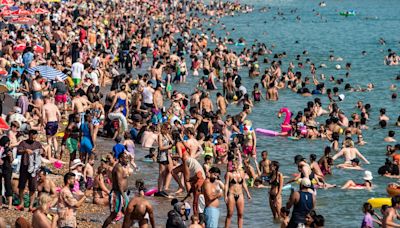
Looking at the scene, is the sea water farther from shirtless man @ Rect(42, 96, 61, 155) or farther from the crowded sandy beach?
shirtless man @ Rect(42, 96, 61, 155)

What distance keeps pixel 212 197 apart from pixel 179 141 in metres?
3.12

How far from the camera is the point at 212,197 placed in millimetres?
14938

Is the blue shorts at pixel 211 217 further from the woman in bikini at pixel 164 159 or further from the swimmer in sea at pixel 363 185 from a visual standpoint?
the swimmer in sea at pixel 363 185

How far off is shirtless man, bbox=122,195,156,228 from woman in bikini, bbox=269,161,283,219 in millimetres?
3672

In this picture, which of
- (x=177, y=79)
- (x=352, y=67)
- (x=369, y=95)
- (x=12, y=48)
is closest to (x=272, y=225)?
(x=12, y=48)

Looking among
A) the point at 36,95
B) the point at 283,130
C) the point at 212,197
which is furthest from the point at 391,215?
the point at 283,130

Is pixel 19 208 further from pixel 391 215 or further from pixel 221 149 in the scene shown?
pixel 391 215

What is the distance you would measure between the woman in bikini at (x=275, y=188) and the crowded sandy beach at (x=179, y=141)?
0.09ft

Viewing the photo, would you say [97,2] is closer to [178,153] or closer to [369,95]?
[369,95]

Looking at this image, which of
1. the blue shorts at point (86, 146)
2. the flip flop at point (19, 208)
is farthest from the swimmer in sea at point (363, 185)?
the flip flop at point (19, 208)

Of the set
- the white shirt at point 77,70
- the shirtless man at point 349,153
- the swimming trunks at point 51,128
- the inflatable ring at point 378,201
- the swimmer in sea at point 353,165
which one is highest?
the white shirt at point 77,70

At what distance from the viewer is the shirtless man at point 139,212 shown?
1376cm

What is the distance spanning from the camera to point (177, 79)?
125 feet

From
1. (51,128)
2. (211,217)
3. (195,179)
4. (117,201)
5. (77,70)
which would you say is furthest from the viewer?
(77,70)
